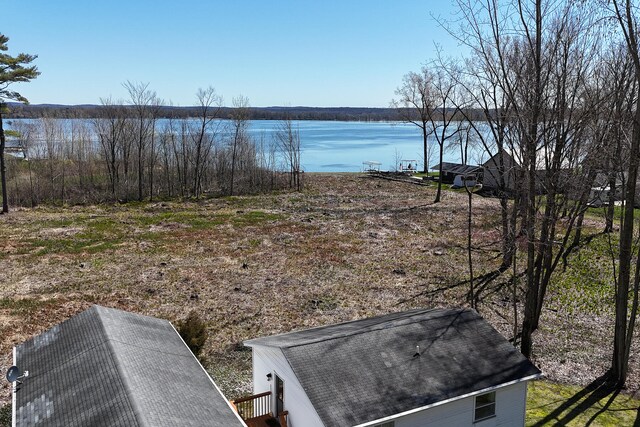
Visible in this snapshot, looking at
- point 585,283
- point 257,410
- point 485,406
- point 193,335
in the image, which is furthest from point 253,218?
point 485,406

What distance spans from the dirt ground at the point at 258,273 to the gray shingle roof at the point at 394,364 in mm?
3989

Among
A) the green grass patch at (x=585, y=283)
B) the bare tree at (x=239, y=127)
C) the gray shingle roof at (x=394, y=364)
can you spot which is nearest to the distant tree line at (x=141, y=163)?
the bare tree at (x=239, y=127)

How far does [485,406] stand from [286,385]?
404 centimetres

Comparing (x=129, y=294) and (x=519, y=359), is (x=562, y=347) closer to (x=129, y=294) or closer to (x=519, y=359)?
(x=519, y=359)

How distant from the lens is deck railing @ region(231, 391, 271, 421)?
10211mm

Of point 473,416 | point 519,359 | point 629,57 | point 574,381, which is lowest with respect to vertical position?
point 574,381

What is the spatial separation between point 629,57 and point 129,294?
1856 cm

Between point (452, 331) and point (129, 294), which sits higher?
point (452, 331)

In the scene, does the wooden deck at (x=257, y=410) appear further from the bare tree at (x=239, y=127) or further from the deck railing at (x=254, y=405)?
the bare tree at (x=239, y=127)

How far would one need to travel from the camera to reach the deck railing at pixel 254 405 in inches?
402

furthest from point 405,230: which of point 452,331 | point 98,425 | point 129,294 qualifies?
point 98,425

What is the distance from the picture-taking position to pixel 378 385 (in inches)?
349

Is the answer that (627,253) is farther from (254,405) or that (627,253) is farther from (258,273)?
(258,273)

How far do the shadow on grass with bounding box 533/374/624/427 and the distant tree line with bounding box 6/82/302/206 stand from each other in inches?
1397
